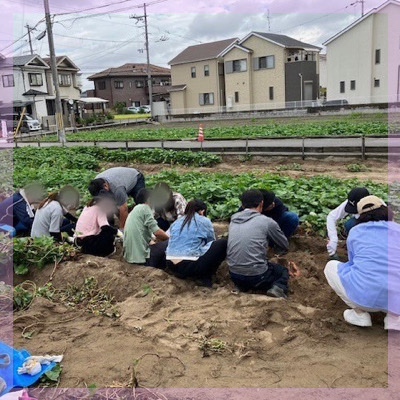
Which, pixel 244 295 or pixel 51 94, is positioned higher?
pixel 51 94

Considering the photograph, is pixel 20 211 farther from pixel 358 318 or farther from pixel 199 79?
pixel 199 79

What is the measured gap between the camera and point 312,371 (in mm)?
3059

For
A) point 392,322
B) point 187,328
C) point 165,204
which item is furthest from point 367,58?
point 187,328

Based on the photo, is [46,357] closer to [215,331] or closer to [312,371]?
[215,331]

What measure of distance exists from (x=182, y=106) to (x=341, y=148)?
35784 mm

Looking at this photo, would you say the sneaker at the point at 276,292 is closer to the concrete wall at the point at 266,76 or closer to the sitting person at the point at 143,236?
the sitting person at the point at 143,236

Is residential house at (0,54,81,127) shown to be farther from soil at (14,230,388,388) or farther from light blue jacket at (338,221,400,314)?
light blue jacket at (338,221,400,314)

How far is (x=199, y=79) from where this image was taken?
155ft

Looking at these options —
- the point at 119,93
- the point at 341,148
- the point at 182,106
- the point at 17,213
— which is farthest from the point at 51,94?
the point at 17,213

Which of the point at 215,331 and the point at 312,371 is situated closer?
the point at 312,371

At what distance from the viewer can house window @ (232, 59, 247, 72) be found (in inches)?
1680

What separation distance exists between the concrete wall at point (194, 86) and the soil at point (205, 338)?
4273 cm

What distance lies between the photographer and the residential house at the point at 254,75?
Result: 4022 centimetres

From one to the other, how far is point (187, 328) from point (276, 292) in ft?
3.70
